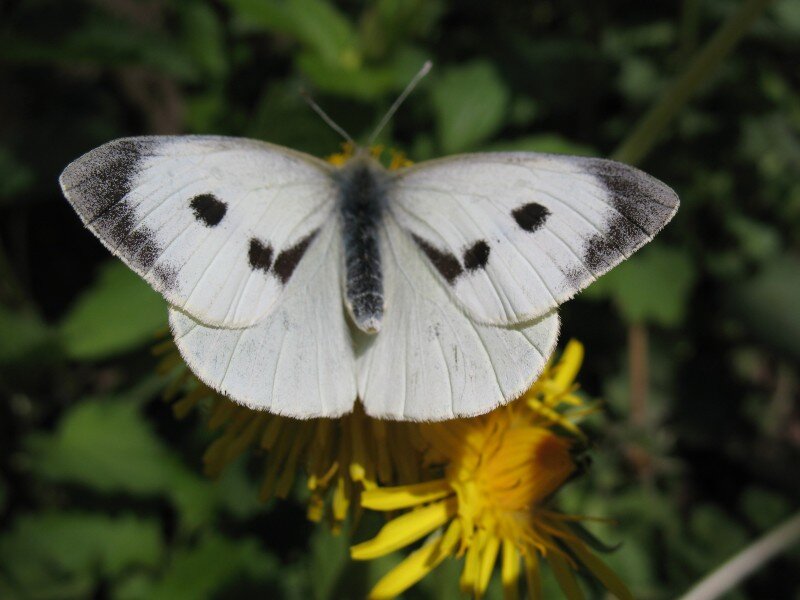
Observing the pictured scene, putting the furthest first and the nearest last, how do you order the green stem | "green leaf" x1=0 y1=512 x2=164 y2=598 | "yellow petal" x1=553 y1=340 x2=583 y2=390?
"green leaf" x1=0 y1=512 x2=164 y2=598 → the green stem → "yellow petal" x1=553 y1=340 x2=583 y2=390

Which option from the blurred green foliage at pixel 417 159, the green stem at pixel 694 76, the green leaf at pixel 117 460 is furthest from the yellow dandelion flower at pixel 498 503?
the green leaf at pixel 117 460

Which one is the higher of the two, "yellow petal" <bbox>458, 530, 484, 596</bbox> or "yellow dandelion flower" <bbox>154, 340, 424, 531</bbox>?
"yellow dandelion flower" <bbox>154, 340, 424, 531</bbox>

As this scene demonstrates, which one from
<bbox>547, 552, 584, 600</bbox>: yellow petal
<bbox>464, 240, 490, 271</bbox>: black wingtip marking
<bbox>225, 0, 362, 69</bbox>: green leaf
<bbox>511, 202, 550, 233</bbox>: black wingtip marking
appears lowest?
<bbox>547, 552, 584, 600</bbox>: yellow petal

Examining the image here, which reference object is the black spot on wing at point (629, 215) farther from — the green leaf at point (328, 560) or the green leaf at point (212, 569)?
the green leaf at point (212, 569)

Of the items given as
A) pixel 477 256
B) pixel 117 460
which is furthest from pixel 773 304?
pixel 117 460

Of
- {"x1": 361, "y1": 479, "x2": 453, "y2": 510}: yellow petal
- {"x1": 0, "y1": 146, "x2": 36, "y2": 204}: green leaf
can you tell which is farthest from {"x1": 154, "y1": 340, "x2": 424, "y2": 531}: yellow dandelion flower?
{"x1": 0, "y1": 146, "x2": 36, "y2": 204}: green leaf

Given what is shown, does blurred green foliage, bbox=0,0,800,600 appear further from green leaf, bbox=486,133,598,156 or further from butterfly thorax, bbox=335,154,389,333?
butterfly thorax, bbox=335,154,389,333

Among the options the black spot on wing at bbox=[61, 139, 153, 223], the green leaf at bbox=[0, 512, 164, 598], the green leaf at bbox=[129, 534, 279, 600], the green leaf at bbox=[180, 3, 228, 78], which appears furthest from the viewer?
the green leaf at bbox=[180, 3, 228, 78]

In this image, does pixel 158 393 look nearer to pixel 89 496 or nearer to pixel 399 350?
pixel 89 496
